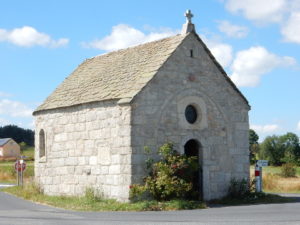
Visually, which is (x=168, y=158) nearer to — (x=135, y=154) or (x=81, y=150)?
(x=135, y=154)

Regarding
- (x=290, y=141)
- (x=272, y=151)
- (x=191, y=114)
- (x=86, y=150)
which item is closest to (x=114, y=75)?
(x=86, y=150)

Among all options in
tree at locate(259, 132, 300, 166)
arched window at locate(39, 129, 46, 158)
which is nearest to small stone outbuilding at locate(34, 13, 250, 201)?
arched window at locate(39, 129, 46, 158)

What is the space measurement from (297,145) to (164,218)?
63061 millimetres

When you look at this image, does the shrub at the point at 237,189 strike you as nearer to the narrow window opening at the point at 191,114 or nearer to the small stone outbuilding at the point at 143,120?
the small stone outbuilding at the point at 143,120

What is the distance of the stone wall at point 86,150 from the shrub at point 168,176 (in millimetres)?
651

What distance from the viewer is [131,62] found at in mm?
19125

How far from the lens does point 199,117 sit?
18203 mm

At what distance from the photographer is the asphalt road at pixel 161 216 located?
475 inches

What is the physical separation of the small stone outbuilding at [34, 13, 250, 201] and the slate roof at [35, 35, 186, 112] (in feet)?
0.17

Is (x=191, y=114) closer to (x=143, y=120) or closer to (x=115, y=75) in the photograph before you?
(x=143, y=120)

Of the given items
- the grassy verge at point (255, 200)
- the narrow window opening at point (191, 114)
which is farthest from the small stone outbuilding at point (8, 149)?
the grassy verge at point (255, 200)

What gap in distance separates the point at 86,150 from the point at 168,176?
353 centimetres

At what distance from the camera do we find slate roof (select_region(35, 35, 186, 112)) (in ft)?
57.1

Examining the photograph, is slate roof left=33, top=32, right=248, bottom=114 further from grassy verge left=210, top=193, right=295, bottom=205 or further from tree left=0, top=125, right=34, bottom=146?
tree left=0, top=125, right=34, bottom=146
